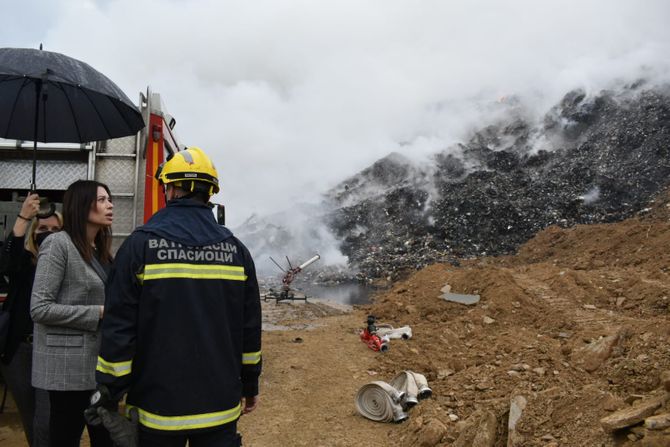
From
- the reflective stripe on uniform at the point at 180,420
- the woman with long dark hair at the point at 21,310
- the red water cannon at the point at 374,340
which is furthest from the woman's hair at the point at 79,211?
the red water cannon at the point at 374,340

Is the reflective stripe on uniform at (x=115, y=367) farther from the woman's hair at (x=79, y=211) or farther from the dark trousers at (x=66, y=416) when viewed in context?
the woman's hair at (x=79, y=211)

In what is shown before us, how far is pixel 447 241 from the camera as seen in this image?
20484 millimetres

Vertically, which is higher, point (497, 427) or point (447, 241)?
point (447, 241)

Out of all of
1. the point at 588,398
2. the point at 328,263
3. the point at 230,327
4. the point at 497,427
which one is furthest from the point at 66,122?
the point at 328,263

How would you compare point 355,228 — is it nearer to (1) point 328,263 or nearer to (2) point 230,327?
(1) point 328,263

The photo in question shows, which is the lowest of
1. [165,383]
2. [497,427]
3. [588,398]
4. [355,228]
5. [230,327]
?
[497,427]

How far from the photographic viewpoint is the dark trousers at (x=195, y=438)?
177 cm

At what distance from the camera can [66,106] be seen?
10.6 ft

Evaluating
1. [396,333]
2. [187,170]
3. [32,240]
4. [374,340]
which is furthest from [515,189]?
[187,170]

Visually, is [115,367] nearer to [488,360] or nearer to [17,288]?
Answer: [17,288]

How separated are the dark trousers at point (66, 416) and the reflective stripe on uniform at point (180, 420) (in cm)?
59

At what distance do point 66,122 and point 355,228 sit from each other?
21664 millimetres

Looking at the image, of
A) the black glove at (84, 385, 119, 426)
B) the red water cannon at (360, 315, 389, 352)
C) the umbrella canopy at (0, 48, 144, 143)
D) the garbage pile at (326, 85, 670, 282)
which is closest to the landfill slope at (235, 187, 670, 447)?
the red water cannon at (360, 315, 389, 352)

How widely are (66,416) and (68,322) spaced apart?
467 millimetres
